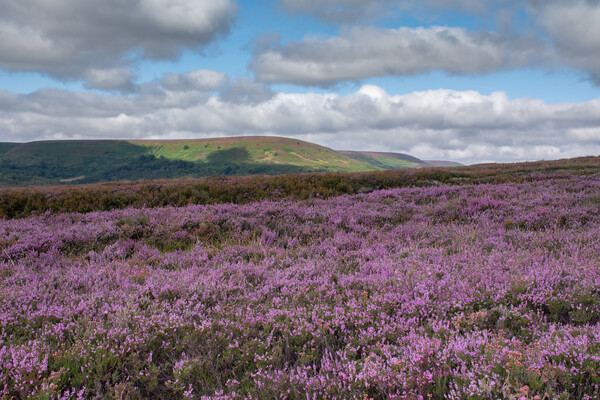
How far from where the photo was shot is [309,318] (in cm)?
375

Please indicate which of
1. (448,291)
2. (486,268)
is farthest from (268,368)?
(486,268)

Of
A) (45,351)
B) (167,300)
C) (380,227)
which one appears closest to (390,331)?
(167,300)

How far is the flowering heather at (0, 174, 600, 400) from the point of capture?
2.61 metres

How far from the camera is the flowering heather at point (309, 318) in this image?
261cm

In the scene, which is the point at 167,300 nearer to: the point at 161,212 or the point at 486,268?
the point at 486,268

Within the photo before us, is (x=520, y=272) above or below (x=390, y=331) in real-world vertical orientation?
above

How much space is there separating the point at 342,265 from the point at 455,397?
3236 mm

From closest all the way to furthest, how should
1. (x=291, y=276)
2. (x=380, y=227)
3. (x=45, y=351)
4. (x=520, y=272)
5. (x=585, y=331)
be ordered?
(x=585, y=331), (x=45, y=351), (x=520, y=272), (x=291, y=276), (x=380, y=227)

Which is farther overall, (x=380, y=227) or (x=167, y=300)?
(x=380, y=227)

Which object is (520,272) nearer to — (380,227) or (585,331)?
(585,331)

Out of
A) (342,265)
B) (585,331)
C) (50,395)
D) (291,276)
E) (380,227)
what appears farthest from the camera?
(380,227)

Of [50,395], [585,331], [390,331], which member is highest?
[585,331]

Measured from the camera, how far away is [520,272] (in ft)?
14.6

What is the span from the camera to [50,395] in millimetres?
2639
